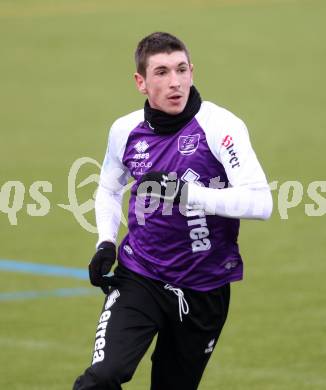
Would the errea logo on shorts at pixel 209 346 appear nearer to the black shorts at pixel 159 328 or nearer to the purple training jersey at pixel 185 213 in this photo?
the black shorts at pixel 159 328

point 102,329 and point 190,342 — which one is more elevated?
point 102,329

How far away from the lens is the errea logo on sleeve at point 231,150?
6.47 meters

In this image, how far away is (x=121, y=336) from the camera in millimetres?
6602

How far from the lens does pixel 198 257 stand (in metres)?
6.83

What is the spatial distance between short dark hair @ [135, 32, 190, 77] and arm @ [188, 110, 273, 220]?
62 cm

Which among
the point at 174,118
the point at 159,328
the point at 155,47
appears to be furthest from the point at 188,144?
the point at 159,328

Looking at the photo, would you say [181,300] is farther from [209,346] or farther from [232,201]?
[232,201]

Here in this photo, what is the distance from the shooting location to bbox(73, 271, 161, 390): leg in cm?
641

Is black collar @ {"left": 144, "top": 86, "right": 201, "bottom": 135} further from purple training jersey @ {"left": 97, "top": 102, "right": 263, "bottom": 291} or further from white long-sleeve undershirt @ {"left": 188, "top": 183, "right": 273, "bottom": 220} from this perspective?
white long-sleeve undershirt @ {"left": 188, "top": 183, "right": 273, "bottom": 220}

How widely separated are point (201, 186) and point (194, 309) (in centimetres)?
71

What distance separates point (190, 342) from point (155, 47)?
5.38ft

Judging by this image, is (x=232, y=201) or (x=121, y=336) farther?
(x=121, y=336)

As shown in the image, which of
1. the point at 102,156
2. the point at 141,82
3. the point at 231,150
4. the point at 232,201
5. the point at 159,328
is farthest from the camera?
the point at 102,156

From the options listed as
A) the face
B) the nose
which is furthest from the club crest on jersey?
the nose
